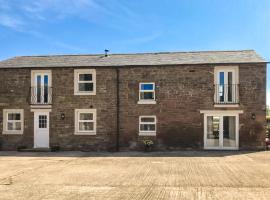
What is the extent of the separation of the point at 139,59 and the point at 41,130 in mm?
7696

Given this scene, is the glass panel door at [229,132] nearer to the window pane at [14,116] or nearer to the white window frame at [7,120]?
the white window frame at [7,120]

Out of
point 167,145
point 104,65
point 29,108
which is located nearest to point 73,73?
point 104,65

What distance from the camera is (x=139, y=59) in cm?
2114

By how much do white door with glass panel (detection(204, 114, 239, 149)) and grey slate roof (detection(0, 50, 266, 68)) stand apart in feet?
11.0

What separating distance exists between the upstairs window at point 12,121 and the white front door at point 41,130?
1.04 meters

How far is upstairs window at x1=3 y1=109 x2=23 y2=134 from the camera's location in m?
20.6

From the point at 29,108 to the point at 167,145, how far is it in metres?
8.91

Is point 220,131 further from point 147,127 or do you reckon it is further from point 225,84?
point 147,127

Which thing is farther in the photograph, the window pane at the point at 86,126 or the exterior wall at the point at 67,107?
the window pane at the point at 86,126

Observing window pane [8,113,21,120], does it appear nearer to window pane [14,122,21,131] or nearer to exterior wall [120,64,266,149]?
window pane [14,122,21,131]

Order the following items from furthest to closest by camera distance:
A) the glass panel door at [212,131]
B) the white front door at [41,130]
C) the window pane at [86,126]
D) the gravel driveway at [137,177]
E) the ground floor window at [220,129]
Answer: the white front door at [41,130], the window pane at [86,126], the glass panel door at [212,131], the ground floor window at [220,129], the gravel driveway at [137,177]

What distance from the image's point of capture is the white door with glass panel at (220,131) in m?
19.1

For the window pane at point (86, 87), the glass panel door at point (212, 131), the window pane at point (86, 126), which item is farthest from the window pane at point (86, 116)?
the glass panel door at point (212, 131)

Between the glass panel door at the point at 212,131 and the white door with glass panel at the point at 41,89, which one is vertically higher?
the white door with glass panel at the point at 41,89
